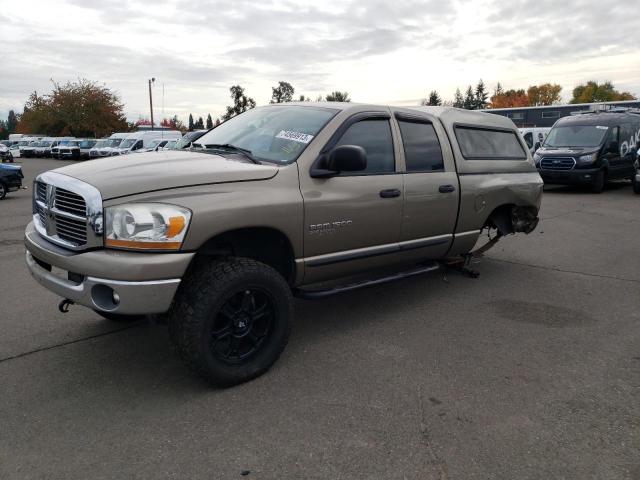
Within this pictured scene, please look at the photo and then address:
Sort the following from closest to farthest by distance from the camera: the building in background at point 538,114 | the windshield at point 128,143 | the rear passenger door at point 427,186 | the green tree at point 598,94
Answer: the rear passenger door at point 427,186
the windshield at point 128,143
the building in background at point 538,114
the green tree at point 598,94

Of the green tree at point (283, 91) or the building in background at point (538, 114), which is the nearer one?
the building in background at point (538, 114)

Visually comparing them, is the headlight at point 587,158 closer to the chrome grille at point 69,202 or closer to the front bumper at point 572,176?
the front bumper at point 572,176

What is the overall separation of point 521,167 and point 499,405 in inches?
140

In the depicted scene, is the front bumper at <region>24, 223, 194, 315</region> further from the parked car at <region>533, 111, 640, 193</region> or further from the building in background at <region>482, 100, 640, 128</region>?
the building in background at <region>482, 100, 640, 128</region>

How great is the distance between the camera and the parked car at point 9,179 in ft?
46.6

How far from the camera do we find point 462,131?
5.26 meters

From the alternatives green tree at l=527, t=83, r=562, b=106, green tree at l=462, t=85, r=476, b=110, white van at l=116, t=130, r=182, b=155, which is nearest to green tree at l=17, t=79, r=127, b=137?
white van at l=116, t=130, r=182, b=155

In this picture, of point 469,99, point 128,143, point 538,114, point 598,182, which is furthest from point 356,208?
point 469,99

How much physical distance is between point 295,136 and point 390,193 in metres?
0.91

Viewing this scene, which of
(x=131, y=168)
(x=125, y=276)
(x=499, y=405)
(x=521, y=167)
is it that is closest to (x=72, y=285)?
(x=125, y=276)

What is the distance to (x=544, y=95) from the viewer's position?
344 feet

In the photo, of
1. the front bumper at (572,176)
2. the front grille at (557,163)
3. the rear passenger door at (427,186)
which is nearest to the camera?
the rear passenger door at (427,186)

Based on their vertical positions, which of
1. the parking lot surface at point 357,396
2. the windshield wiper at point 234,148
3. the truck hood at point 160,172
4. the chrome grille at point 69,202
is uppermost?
the windshield wiper at point 234,148

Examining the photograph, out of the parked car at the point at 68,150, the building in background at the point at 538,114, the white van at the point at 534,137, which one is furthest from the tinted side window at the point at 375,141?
the building in background at the point at 538,114
